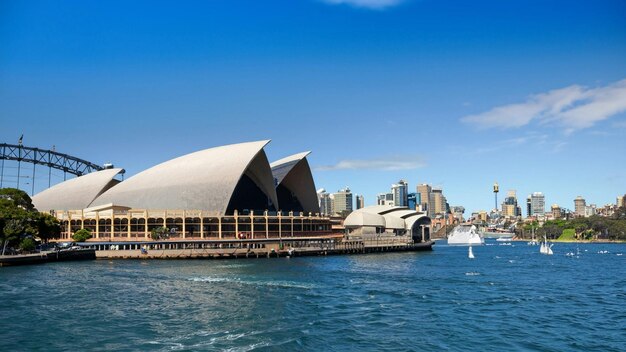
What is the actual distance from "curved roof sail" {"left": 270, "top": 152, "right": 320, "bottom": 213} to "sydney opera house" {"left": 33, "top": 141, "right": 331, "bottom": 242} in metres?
0.32

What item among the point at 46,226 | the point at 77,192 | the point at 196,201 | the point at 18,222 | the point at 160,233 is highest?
the point at 77,192

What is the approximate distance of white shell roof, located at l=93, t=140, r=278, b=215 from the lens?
9394 cm

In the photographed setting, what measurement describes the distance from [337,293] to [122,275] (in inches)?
969

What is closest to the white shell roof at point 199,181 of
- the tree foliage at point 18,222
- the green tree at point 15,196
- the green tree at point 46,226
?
the green tree at point 46,226

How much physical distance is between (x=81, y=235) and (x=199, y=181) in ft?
70.2

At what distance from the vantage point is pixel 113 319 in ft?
105

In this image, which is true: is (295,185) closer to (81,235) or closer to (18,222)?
(81,235)

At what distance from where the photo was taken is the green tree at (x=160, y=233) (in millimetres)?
87062

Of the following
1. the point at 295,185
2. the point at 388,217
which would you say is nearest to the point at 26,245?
the point at 295,185

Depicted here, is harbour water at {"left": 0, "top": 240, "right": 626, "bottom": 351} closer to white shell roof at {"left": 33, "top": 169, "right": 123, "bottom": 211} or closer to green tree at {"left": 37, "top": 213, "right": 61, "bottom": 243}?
green tree at {"left": 37, "top": 213, "right": 61, "bottom": 243}

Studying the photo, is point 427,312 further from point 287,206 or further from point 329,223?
point 287,206

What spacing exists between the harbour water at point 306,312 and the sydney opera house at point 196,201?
33983 millimetres

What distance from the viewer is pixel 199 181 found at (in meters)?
97.1

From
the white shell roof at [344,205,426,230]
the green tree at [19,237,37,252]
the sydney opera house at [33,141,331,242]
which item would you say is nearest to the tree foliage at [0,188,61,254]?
the green tree at [19,237,37,252]
